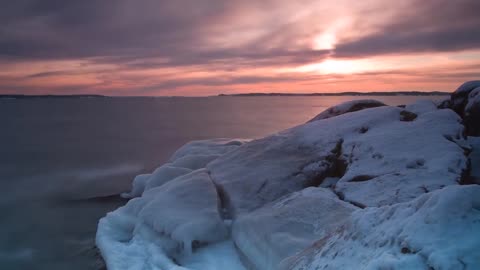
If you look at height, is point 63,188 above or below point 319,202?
below

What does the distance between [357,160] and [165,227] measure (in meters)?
5.19

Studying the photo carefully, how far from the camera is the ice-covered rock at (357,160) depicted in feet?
25.0

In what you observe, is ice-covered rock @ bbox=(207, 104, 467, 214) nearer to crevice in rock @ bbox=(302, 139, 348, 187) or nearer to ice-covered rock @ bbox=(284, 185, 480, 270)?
crevice in rock @ bbox=(302, 139, 348, 187)

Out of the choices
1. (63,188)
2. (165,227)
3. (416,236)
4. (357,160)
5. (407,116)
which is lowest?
(63,188)

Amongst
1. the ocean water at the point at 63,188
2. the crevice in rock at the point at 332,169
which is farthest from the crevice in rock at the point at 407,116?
the ocean water at the point at 63,188

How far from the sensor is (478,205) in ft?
11.2

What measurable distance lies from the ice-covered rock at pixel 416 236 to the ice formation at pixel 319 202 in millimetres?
13

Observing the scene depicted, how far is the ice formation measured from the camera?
373cm

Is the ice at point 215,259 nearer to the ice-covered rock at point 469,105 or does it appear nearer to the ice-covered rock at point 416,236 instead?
the ice-covered rock at point 416,236

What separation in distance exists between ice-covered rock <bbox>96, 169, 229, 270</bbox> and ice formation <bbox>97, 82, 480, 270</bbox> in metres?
0.03

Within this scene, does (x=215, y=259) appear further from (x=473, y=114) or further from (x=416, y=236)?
(x=473, y=114)

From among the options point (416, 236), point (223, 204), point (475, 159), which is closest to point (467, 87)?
point (475, 159)

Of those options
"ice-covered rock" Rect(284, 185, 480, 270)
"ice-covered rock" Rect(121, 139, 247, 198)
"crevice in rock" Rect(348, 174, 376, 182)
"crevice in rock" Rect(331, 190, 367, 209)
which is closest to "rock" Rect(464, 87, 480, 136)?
"crevice in rock" Rect(348, 174, 376, 182)

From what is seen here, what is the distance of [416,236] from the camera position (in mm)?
3326
